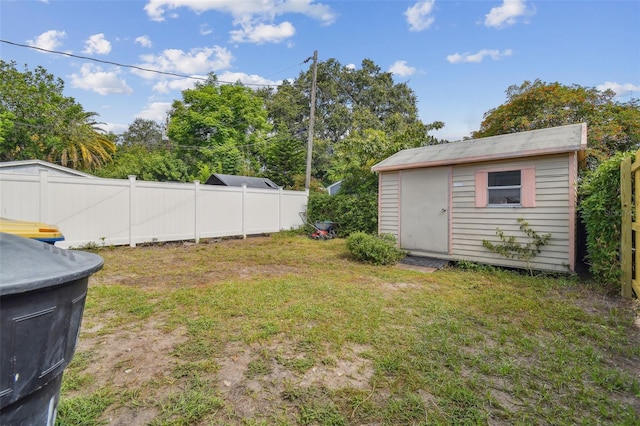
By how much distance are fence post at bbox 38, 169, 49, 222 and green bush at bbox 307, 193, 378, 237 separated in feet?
23.3

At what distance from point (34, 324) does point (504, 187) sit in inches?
257

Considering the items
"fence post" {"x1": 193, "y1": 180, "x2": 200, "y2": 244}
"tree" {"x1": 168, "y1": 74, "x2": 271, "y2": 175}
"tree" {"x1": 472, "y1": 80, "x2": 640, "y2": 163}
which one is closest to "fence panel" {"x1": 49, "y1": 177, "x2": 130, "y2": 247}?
"fence post" {"x1": 193, "y1": 180, "x2": 200, "y2": 244}

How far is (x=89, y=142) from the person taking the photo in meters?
19.5

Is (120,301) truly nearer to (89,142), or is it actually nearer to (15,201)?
(15,201)

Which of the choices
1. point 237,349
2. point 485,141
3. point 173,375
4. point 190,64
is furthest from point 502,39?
point 190,64

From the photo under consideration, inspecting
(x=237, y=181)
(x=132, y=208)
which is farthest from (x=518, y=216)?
(x=237, y=181)

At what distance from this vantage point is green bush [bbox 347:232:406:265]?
6145 mm

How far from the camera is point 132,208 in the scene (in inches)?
292

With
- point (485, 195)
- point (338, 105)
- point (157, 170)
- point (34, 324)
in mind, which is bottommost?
point (34, 324)

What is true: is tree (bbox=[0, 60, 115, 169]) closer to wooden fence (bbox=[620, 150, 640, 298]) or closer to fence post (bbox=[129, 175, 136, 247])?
fence post (bbox=[129, 175, 136, 247])

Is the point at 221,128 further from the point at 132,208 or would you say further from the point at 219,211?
the point at 132,208

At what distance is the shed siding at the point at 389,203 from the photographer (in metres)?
7.16

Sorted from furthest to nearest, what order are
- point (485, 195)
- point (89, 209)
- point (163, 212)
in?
point (163, 212) < point (89, 209) < point (485, 195)

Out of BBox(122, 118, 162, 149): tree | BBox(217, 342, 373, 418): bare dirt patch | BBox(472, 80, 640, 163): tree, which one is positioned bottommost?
BBox(217, 342, 373, 418): bare dirt patch
